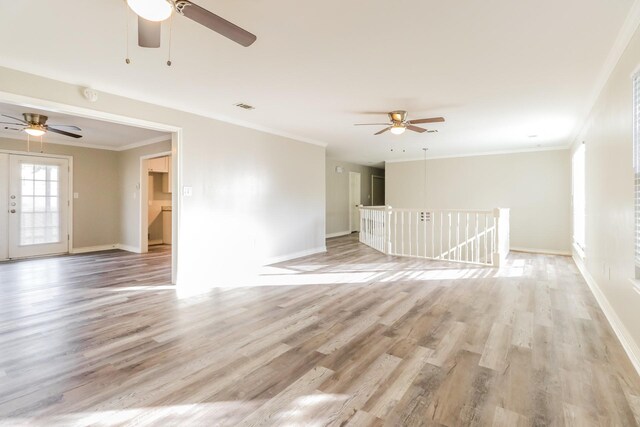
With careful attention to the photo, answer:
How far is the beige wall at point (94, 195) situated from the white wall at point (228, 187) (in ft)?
14.1

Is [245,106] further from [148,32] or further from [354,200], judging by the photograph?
[354,200]

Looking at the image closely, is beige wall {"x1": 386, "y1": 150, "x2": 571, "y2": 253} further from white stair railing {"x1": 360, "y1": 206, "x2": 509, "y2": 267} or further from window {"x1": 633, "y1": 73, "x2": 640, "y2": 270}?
window {"x1": 633, "y1": 73, "x2": 640, "y2": 270}

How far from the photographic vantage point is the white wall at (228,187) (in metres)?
3.71

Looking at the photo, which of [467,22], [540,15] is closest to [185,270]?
[467,22]

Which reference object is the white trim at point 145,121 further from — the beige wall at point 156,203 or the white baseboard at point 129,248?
the beige wall at point 156,203

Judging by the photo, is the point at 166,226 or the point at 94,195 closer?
the point at 94,195

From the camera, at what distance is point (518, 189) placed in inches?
299

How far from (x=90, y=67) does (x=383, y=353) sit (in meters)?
3.72

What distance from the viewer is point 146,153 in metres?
6.81

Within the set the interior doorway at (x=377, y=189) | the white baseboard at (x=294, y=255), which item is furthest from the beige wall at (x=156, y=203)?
the interior doorway at (x=377, y=189)

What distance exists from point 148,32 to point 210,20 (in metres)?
0.48

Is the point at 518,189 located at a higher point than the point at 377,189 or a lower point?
lower

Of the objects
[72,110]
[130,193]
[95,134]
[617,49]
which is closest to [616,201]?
[617,49]

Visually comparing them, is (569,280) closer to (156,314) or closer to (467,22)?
(467,22)
